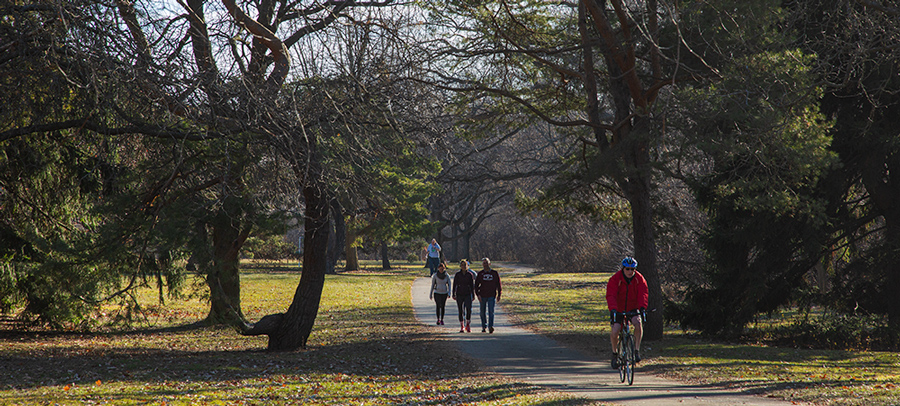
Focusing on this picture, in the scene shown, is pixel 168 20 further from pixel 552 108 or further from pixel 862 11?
pixel 862 11

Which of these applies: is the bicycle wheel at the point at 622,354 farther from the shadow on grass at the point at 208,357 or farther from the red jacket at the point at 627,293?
the shadow on grass at the point at 208,357

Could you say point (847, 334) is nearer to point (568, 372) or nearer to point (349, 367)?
point (568, 372)

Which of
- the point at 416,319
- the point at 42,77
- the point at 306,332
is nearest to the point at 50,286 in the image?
the point at 306,332

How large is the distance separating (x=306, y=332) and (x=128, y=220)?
3860mm

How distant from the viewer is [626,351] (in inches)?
411

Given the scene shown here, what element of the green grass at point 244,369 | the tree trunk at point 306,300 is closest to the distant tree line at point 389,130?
the tree trunk at point 306,300

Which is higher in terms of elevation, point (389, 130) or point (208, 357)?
point (389, 130)

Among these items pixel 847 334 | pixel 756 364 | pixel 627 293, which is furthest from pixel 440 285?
pixel 847 334

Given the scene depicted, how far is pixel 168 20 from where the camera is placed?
32.2 ft

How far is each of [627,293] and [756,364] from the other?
13.4 feet

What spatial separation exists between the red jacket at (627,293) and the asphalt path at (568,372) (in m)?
1.16

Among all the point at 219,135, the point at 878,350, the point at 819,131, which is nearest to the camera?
the point at 219,135

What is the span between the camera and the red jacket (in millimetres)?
10523

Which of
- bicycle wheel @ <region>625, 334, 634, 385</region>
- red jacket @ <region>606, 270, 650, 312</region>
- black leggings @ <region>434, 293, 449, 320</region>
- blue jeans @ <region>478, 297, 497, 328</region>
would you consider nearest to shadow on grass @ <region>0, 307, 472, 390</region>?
black leggings @ <region>434, 293, 449, 320</region>
